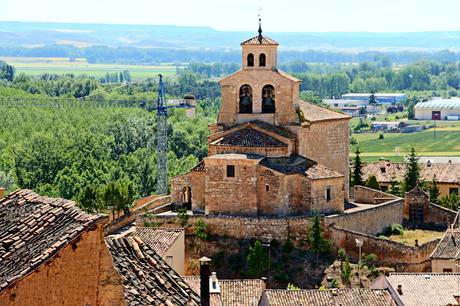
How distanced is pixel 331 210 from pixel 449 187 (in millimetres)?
23956

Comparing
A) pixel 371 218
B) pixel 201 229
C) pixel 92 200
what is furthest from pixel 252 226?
pixel 92 200

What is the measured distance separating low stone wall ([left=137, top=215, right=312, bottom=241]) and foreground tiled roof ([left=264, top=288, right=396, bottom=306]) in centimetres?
1073

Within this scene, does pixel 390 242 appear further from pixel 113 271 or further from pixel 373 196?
pixel 113 271

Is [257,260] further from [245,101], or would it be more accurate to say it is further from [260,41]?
[260,41]

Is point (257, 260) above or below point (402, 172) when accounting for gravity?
above

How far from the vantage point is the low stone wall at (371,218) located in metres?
49.2

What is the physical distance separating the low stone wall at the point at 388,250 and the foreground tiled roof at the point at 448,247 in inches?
22.7

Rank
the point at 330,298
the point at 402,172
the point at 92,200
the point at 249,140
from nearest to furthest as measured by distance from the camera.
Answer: the point at 330,298 → the point at 249,140 → the point at 92,200 → the point at 402,172

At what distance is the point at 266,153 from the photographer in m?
50.1

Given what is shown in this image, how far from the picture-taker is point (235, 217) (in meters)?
48.5

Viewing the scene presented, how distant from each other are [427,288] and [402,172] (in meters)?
35.3

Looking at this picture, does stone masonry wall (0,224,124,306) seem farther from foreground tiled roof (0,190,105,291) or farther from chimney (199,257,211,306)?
chimney (199,257,211,306)

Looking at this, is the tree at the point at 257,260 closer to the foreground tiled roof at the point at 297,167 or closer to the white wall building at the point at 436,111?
the foreground tiled roof at the point at 297,167

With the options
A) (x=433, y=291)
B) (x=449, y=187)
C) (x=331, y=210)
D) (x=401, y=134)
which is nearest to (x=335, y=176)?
(x=331, y=210)
